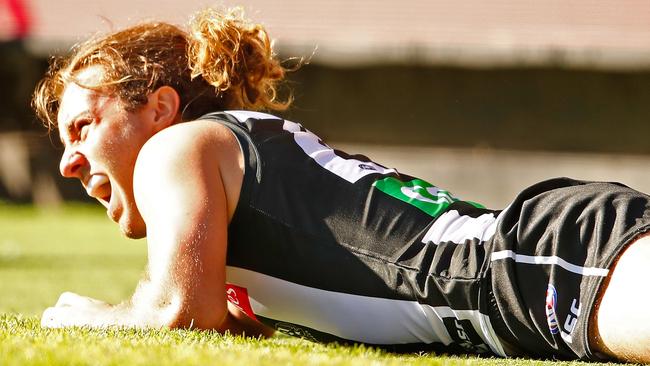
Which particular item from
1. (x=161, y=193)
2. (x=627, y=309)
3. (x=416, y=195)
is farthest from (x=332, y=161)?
(x=627, y=309)

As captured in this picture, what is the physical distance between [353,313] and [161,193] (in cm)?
60

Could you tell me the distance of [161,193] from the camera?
2457mm

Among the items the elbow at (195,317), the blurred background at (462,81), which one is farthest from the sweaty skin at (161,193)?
the blurred background at (462,81)

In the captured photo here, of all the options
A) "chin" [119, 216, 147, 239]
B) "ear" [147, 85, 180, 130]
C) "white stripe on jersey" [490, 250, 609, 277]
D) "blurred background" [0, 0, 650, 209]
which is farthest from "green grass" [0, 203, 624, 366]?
"blurred background" [0, 0, 650, 209]

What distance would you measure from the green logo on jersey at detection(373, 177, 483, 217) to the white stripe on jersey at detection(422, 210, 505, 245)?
42mm

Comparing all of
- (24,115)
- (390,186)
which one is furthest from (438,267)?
(24,115)

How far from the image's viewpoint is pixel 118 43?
2.93 meters

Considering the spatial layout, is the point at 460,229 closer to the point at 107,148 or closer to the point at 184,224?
the point at 184,224

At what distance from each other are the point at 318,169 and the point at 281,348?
1.96ft

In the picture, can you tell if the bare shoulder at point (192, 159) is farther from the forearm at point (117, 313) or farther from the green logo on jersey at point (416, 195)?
the green logo on jersey at point (416, 195)

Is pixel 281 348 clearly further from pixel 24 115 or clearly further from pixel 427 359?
pixel 24 115

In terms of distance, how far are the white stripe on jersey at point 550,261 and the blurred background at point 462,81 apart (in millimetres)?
7496

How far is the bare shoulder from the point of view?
247 centimetres

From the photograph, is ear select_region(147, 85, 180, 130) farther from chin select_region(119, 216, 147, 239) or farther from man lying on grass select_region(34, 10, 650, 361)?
chin select_region(119, 216, 147, 239)
